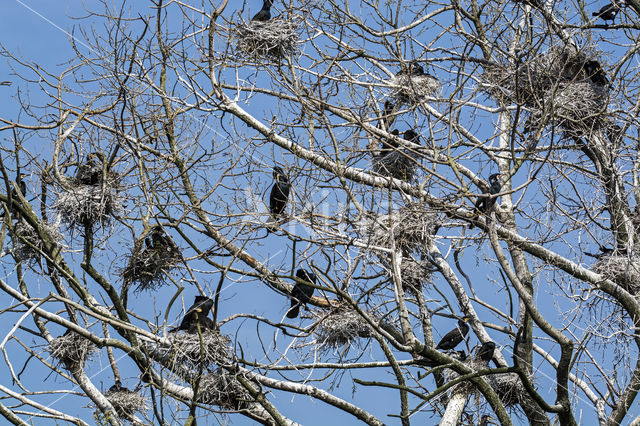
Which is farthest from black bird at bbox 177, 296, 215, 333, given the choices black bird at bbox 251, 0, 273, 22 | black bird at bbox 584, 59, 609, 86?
black bird at bbox 584, 59, 609, 86

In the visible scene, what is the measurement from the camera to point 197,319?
27.5ft

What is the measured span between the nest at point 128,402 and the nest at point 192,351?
1.92 meters

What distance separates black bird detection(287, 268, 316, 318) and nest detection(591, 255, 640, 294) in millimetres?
3546

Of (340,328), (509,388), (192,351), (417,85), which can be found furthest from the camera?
(417,85)

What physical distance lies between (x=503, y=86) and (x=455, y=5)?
1.15 m

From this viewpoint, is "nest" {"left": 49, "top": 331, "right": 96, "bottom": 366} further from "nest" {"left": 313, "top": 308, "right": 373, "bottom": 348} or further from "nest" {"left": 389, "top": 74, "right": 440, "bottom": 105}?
"nest" {"left": 389, "top": 74, "right": 440, "bottom": 105}

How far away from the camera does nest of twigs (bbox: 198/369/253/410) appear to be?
8.42 metres

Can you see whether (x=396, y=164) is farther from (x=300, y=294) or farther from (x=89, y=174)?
(x=89, y=174)

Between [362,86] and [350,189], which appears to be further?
[362,86]

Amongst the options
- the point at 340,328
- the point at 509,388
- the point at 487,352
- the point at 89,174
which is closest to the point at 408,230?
the point at 340,328

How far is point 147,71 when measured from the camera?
31.7 ft

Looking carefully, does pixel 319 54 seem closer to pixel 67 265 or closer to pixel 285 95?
pixel 285 95

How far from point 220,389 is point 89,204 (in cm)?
247

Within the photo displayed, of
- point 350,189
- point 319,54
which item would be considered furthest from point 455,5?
point 350,189
